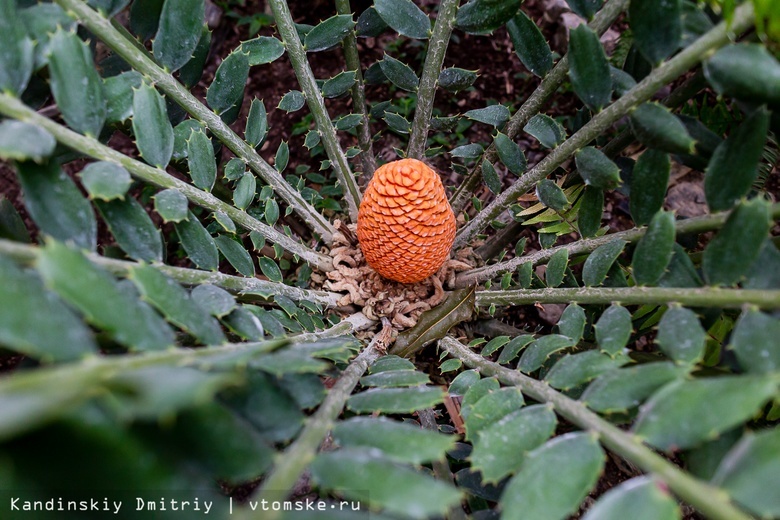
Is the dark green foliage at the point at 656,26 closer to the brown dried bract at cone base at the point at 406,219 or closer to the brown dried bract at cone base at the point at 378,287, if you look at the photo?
the brown dried bract at cone base at the point at 406,219

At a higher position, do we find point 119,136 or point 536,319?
point 119,136


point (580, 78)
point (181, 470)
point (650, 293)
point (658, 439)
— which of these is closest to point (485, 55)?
point (580, 78)

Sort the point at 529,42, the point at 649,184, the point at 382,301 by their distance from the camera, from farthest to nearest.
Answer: the point at 382,301, the point at 529,42, the point at 649,184

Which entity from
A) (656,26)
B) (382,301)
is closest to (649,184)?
(656,26)

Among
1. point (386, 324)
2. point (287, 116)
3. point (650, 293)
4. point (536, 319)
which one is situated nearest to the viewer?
point (650, 293)

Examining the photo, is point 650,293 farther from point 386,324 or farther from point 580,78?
point 386,324

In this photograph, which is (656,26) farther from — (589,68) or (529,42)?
(529,42)

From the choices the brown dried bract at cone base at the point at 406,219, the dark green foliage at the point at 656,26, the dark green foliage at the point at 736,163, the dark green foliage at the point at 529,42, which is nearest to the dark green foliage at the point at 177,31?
the brown dried bract at cone base at the point at 406,219

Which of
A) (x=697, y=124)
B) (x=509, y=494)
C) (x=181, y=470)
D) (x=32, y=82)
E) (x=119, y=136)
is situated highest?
(x=119, y=136)
